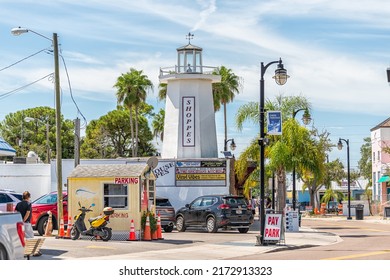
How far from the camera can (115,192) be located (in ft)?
92.1

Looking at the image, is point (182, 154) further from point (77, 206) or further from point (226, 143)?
point (77, 206)

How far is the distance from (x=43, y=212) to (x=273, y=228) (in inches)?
Answer: 423

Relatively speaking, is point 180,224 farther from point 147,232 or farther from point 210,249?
point 210,249

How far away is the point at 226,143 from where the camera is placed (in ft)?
193

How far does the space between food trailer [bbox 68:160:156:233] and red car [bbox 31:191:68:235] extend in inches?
127

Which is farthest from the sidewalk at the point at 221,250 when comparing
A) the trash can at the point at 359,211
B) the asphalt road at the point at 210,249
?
the trash can at the point at 359,211

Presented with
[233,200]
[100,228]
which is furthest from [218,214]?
[100,228]

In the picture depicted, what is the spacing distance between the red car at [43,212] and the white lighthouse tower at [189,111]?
17.2 metres

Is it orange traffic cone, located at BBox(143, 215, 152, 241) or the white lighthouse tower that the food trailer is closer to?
orange traffic cone, located at BBox(143, 215, 152, 241)

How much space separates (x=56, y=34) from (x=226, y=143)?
28.2 meters

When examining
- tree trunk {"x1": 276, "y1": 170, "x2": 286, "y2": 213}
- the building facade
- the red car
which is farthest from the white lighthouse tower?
the building facade

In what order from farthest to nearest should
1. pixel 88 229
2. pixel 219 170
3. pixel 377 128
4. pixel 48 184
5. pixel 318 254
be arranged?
pixel 377 128 < pixel 48 184 < pixel 219 170 < pixel 88 229 < pixel 318 254

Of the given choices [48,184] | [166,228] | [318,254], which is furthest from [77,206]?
[48,184]

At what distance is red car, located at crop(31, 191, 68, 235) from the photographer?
31406 mm
